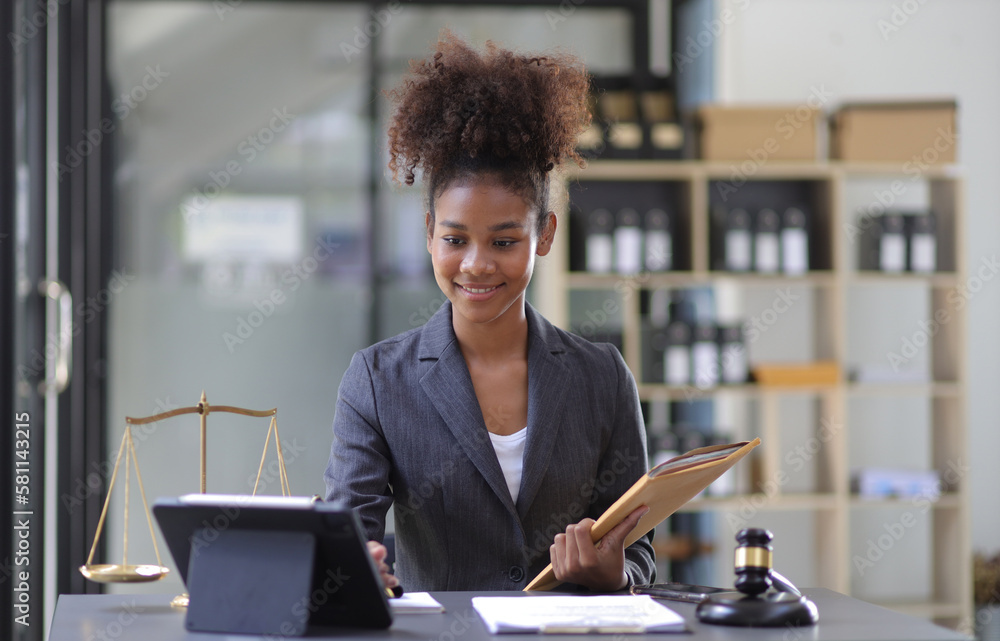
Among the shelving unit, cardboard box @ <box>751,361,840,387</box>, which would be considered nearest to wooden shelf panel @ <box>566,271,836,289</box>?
the shelving unit

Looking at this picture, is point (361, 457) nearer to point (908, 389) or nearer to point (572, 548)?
point (572, 548)

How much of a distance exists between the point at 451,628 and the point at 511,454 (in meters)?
0.51

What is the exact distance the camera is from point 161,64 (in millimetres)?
4273

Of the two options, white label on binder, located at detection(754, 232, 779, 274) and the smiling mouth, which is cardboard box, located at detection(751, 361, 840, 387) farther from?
the smiling mouth

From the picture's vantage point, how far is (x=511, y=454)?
1.69 m

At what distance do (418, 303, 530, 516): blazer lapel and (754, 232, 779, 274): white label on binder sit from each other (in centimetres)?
225

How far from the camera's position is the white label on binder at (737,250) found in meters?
3.75

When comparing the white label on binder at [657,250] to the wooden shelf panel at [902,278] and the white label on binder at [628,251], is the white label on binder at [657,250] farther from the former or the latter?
the wooden shelf panel at [902,278]

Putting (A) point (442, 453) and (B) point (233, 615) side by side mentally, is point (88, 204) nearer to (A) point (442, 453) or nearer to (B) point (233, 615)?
(A) point (442, 453)
